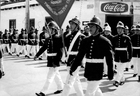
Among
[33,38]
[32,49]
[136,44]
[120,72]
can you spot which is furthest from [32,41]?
[120,72]

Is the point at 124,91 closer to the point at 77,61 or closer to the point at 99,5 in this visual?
the point at 77,61

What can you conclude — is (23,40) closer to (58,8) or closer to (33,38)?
(33,38)

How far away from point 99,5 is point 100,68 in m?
15.6

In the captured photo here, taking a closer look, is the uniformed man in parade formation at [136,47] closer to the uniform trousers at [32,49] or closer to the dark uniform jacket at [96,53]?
the dark uniform jacket at [96,53]

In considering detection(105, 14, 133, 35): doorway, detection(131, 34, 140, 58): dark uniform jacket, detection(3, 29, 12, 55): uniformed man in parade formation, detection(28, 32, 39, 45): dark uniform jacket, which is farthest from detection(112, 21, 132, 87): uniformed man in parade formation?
detection(3, 29, 12, 55): uniformed man in parade formation

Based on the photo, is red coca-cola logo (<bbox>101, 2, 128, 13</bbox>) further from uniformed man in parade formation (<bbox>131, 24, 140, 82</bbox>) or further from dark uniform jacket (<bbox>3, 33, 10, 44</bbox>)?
uniformed man in parade formation (<bbox>131, 24, 140, 82</bbox>)

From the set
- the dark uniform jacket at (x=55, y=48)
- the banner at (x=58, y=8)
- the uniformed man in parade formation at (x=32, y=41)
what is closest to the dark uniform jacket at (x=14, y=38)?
the uniformed man in parade formation at (x=32, y=41)

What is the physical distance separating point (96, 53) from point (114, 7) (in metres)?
15.7

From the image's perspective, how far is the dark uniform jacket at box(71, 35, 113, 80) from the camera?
4547mm

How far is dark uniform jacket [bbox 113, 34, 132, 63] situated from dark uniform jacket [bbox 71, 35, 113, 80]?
359cm

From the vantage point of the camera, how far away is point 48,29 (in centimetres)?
665

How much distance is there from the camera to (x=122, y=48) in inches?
326

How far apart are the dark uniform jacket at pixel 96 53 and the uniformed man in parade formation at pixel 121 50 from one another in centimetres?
339

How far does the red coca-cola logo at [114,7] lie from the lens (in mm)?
19625
